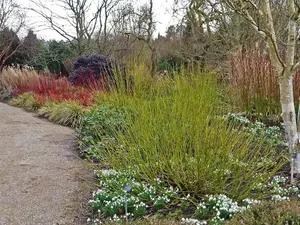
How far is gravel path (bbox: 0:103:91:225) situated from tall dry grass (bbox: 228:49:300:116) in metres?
3.16

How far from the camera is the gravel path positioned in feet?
8.45

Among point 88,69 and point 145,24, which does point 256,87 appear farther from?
point 145,24

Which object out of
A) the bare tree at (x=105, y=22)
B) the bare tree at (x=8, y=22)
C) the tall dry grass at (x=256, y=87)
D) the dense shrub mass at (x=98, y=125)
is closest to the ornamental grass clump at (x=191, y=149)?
the dense shrub mass at (x=98, y=125)

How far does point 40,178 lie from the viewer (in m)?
3.39

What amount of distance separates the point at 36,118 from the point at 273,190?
243 inches

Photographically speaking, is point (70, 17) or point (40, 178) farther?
point (70, 17)

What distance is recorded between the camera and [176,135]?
2.61 meters

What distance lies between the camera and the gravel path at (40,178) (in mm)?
2576

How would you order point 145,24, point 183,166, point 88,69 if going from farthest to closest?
point 145,24 < point 88,69 < point 183,166

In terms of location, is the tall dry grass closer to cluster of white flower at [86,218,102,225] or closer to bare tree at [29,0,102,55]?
cluster of white flower at [86,218,102,225]

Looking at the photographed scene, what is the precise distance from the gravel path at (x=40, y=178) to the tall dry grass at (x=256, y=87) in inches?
124

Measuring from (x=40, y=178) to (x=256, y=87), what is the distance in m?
3.86

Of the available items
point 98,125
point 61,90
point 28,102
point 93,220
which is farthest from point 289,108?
point 28,102

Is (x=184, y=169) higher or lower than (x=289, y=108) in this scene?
lower
